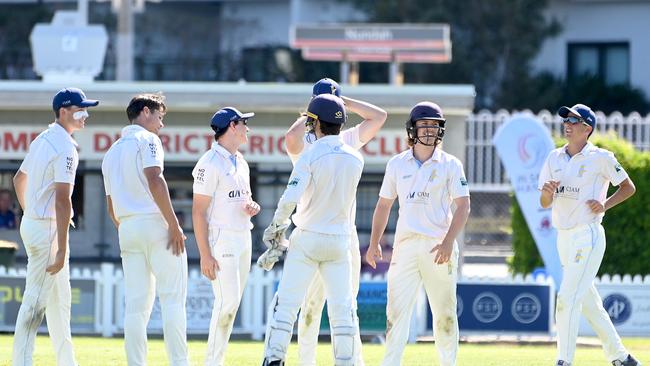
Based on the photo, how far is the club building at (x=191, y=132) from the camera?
59.8ft

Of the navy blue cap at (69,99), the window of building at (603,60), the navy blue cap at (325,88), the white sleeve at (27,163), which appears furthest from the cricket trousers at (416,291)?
the window of building at (603,60)

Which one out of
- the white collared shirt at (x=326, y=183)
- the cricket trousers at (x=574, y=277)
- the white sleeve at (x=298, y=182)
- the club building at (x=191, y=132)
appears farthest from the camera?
the club building at (x=191, y=132)

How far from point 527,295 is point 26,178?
28.8 feet

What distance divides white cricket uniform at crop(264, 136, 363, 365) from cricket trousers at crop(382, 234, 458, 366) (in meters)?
0.50

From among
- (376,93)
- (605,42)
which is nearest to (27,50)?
(605,42)

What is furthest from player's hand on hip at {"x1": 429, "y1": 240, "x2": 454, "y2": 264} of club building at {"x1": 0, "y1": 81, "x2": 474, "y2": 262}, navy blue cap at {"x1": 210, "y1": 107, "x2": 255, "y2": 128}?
club building at {"x1": 0, "y1": 81, "x2": 474, "y2": 262}

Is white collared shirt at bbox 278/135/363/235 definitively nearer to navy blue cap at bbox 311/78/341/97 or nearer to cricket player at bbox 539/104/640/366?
navy blue cap at bbox 311/78/341/97

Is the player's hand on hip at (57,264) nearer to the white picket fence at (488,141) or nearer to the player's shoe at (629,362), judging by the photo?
the player's shoe at (629,362)

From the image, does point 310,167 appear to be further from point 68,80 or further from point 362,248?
point 68,80

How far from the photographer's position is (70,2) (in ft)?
138

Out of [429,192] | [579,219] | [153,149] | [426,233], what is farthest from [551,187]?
[153,149]

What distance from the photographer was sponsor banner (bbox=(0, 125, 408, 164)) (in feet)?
61.2

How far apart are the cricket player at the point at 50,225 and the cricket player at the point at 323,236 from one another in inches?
59.4

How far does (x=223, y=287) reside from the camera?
33.1 feet
